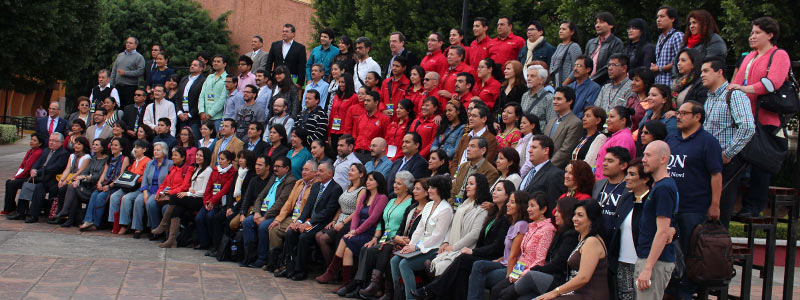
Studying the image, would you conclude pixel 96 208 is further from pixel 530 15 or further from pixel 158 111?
pixel 530 15

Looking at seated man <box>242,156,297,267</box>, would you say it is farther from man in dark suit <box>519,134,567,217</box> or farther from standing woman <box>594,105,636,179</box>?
standing woman <box>594,105,636,179</box>

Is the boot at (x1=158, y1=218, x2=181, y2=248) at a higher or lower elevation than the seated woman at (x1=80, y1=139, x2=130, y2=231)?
lower

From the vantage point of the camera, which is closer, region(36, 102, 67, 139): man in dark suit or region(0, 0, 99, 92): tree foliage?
region(36, 102, 67, 139): man in dark suit

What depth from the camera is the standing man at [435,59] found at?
1244 cm

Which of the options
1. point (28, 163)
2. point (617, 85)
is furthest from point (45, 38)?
point (617, 85)

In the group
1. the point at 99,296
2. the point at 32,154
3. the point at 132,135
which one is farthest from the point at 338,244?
the point at 32,154

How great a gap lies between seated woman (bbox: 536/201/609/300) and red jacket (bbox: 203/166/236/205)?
20.6ft

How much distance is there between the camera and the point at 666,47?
959 centimetres

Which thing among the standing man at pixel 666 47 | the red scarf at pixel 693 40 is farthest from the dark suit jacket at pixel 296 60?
the red scarf at pixel 693 40

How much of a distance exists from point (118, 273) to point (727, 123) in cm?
692

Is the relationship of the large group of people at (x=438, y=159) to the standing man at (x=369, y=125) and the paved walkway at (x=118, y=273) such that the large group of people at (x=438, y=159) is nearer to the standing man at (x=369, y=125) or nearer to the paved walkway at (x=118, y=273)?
the standing man at (x=369, y=125)

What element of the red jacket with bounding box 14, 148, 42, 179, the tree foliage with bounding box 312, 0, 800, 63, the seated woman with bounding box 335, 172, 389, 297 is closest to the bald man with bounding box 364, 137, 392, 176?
the seated woman with bounding box 335, 172, 389, 297

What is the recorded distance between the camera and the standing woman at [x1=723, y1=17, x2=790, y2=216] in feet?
25.2

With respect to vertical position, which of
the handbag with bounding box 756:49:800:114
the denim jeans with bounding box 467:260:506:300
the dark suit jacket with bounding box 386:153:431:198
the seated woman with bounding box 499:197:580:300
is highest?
the handbag with bounding box 756:49:800:114
